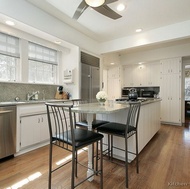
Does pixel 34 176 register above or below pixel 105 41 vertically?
below

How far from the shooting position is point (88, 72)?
4.03 m

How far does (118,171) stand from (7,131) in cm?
191

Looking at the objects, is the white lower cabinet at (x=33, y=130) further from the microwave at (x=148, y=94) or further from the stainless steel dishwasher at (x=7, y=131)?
the microwave at (x=148, y=94)

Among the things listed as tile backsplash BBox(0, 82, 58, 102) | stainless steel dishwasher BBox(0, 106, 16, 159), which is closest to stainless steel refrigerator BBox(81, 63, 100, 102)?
tile backsplash BBox(0, 82, 58, 102)

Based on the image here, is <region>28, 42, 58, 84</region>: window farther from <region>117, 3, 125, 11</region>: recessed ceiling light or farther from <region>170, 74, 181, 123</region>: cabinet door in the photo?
<region>170, 74, 181, 123</region>: cabinet door

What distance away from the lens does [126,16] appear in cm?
289

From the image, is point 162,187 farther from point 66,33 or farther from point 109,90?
point 109,90

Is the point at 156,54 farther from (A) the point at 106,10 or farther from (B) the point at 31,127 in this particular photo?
(B) the point at 31,127

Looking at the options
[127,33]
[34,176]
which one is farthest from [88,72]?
[34,176]

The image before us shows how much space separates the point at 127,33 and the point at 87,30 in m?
1.10

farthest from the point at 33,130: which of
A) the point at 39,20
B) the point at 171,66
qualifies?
the point at 171,66

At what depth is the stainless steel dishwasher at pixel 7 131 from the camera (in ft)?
7.19

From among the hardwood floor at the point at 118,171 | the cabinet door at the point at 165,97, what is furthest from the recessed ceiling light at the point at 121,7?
the cabinet door at the point at 165,97

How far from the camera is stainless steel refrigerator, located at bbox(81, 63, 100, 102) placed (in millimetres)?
3869
